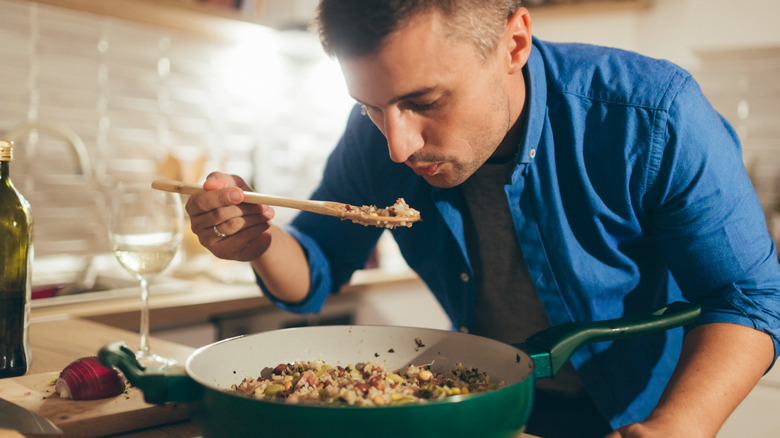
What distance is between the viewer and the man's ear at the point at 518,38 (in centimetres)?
102

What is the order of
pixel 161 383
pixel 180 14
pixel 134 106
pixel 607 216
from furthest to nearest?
pixel 134 106
pixel 180 14
pixel 607 216
pixel 161 383

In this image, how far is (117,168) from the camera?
2320 mm

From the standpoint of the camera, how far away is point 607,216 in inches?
44.2

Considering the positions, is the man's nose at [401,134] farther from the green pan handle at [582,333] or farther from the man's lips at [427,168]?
the green pan handle at [582,333]

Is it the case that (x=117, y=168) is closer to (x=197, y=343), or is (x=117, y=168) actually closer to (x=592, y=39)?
(x=197, y=343)

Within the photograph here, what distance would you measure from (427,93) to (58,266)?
1738 millimetres

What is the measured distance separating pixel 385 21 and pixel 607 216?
1.78ft

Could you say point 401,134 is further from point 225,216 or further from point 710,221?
point 710,221

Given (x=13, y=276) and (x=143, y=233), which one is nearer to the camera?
(x=13, y=276)

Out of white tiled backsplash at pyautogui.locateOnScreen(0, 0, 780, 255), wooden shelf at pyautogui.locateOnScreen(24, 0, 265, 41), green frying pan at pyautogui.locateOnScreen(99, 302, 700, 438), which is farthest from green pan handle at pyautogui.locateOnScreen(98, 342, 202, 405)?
wooden shelf at pyautogui.locateOnScreen(24, 0, 265, 41)

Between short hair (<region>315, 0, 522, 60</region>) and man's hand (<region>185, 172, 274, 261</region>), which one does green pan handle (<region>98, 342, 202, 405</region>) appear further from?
short hair (<region>315, 0, 522, 60</region>)

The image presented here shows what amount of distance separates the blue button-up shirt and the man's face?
173 mm

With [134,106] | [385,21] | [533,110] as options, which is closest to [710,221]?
[533,110]

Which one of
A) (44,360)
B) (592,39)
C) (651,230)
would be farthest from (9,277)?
(592,39)
